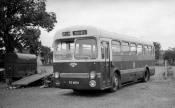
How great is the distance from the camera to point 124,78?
15766 millimetres

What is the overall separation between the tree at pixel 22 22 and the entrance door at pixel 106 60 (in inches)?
511

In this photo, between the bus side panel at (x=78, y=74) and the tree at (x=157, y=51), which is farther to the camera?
the tree at (x=157, y=51)

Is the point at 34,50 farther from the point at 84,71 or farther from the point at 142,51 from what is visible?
the point at 84,71

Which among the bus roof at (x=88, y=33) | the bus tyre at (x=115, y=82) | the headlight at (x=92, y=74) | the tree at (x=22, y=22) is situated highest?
the tree at (x=22, y=22)

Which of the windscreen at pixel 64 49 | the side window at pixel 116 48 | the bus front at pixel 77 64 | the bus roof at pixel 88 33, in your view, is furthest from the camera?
the side window at pixel 116 48

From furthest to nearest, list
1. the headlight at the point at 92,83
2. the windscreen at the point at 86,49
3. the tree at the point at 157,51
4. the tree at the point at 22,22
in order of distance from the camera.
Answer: the tree at the point at 157,51, the tree at the point at 22,22, the windscreen at the point at 86,49, the headlight at the point at 92,83

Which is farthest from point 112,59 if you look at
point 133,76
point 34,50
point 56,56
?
point 34,50

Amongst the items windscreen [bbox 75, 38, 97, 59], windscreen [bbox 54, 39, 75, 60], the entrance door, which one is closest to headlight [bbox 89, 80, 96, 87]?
the entrance door

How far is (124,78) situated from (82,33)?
13.8 feet

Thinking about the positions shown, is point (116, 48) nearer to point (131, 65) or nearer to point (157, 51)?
point (131, 65)

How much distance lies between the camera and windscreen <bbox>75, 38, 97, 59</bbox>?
12758 mm

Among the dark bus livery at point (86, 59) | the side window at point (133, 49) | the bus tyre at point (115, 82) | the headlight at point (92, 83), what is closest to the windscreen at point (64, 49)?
the dark bus livery at point (86, 59)

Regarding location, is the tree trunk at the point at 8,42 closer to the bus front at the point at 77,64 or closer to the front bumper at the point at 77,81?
the bus front at the point at 77,64

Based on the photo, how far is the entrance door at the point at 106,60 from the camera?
13.0 meters
